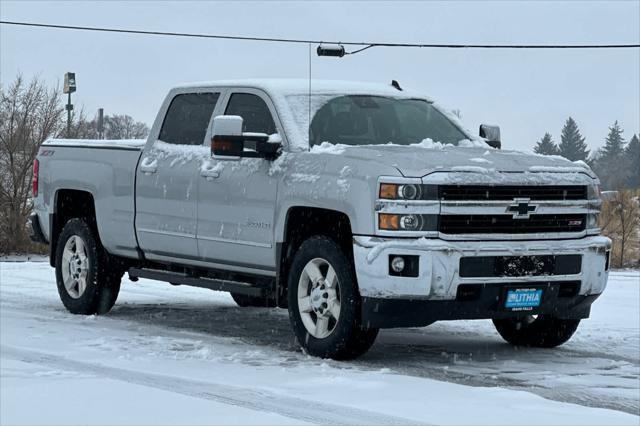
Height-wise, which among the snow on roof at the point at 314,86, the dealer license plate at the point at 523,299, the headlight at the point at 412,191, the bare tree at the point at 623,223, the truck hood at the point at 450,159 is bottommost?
the bare tree at the point at 623,223

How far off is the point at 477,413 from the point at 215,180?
145 inches

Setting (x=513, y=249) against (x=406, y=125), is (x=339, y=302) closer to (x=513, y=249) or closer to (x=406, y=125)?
(x=513, y=249)

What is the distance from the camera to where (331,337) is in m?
8.15

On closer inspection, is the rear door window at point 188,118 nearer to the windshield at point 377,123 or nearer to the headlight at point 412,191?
the windshield at point 377,123

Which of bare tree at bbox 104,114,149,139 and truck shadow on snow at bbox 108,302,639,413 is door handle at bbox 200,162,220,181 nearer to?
truck shadow on snow at bbox 108,302,639,413

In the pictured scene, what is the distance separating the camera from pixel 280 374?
24.6 ft

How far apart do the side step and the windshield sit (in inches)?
46.6

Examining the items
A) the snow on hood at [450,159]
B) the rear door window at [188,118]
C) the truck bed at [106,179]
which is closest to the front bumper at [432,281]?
the snow on hood at [450,159]

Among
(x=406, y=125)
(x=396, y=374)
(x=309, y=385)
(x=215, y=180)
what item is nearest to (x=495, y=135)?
(x=406, y=125)

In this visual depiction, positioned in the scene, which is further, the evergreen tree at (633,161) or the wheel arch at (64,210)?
the evergreen tree at (633,161)

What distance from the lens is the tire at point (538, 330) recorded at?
9.20m


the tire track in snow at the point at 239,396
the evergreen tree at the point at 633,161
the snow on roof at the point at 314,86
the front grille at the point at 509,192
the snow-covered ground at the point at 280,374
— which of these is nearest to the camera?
the tire track in snow at the point at 239,396

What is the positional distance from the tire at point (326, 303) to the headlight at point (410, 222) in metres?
0.46

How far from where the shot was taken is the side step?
9152mm
